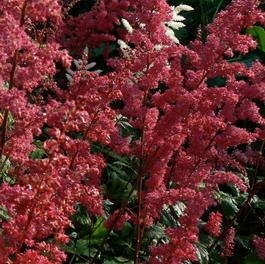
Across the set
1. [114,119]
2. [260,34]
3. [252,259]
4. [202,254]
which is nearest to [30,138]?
[114,119]

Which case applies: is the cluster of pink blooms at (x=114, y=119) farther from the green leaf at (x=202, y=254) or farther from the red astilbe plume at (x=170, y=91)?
the green leaf at (x=202, y=254)

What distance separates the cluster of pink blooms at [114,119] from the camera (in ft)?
6.77

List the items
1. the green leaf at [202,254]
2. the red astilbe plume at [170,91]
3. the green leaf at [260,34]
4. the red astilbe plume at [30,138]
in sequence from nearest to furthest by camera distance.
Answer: the red astilbe plume at [30,138]
the red astilbe plume at [170,91]
the green leaf at [202,254]
the green leaf at [260,34]

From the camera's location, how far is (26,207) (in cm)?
209

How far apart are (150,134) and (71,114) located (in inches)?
42.6

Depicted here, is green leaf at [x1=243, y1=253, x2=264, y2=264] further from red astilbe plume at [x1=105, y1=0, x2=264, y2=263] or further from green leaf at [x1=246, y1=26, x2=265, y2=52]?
green leaf at [x1=246, y1=26, x2=265, y2=52]

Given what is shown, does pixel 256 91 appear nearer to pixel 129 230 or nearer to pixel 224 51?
pixel 224 51

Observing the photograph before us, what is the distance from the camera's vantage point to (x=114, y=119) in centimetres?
281

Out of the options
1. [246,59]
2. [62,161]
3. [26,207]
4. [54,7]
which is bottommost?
[246,59]

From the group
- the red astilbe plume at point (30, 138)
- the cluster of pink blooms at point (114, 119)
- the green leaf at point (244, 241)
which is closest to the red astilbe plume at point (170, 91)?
the cluster of pink blooms at point (114, 119)

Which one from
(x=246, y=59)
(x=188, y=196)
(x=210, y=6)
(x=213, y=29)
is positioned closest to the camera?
(x=188, y=196)

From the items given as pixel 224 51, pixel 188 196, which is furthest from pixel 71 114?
pixel 224 51

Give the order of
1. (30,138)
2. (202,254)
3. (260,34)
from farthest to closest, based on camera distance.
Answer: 1. (260,34)
2. (202,254)
3. (30,138)

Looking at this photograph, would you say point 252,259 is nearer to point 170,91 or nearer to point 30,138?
point 170,91
